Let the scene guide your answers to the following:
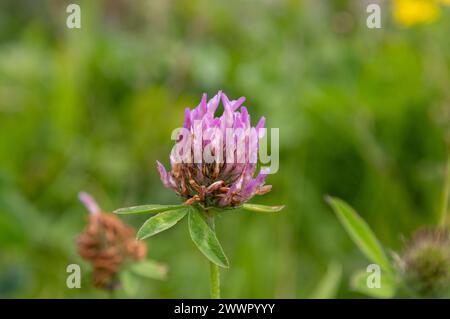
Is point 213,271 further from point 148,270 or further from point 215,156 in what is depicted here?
point 148,270

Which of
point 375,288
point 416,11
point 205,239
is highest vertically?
point 416,11

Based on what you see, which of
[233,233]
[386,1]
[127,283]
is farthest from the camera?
[386,1]

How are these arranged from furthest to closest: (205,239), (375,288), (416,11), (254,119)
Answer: (254,119) → (416,11) → (375,288) → (205,239)

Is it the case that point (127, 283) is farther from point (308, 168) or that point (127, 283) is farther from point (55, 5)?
point (55, 5)

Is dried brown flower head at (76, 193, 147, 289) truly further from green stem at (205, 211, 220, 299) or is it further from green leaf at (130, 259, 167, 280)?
green stem at (205, 211, 220, 299)

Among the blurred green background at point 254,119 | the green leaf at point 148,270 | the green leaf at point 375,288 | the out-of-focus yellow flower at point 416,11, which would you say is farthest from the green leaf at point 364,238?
the out-of-focus yellow flower at point 416,11

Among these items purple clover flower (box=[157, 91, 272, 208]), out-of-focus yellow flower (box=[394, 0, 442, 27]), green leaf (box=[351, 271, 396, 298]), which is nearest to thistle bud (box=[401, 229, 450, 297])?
green leaf (box=[351, 271, 396, 298])

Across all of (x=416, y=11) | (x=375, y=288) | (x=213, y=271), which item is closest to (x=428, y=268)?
(x=375, y=288)
